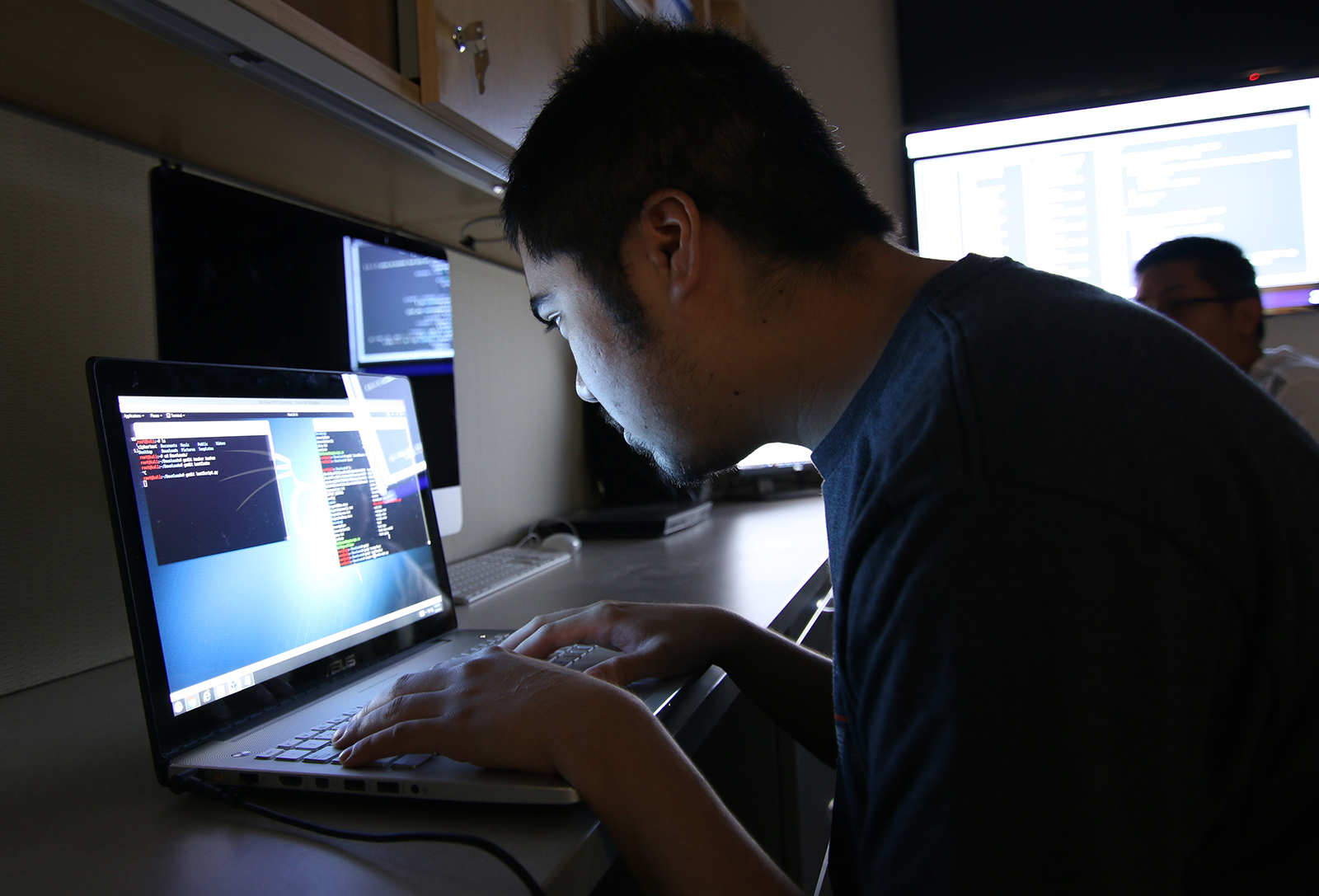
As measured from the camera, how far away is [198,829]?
0.53 metres

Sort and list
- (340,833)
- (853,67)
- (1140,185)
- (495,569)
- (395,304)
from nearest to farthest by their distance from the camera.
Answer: (340,833)
(395,304)
(495,569)
(1140,185)
(853,67)

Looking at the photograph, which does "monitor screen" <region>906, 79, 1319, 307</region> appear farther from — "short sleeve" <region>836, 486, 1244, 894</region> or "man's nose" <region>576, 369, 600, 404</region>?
"short sleeve" <region>836, 486, 1244, 894</region>

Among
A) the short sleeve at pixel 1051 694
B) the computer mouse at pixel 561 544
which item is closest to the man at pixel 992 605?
the short sleeve at pixel 1051 694

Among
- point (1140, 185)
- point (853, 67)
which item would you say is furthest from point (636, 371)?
point (853, 67)

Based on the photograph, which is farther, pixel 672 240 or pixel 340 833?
pixel 672 240

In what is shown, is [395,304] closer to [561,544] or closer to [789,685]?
[561,544]

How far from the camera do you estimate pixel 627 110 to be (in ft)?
2.43

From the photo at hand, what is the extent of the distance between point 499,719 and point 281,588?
12.2 inches

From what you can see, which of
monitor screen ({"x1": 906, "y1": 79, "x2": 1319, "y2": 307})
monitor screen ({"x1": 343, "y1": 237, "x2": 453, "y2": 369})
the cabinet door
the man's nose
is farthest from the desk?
monitor screen ({"x1": 906, "y1": 79, "x2": 1319, "y2": 307})

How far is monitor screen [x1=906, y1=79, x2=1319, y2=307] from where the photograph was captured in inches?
84.7

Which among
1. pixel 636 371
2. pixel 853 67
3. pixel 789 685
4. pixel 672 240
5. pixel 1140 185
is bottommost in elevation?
pixel 789 685

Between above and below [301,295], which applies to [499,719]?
below

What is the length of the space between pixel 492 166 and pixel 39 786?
33.5 inches

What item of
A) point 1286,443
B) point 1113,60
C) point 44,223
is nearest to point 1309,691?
point 1286,443
